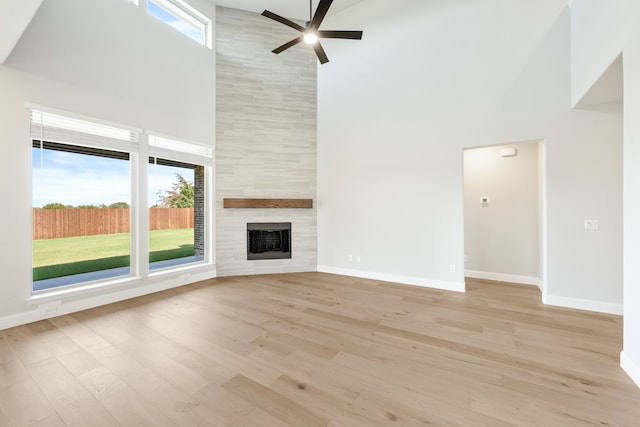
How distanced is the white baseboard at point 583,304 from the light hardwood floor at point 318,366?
16 cm

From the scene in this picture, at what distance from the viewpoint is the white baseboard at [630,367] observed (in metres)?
1.86

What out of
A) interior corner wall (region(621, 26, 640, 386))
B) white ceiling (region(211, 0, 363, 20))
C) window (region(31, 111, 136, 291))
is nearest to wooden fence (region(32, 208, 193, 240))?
window (region(31, 111, 136, 291))

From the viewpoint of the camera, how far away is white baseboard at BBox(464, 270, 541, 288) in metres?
4.34

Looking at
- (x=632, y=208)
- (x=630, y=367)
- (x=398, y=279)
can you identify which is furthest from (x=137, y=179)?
(x=630, y=367)

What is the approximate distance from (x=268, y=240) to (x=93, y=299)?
2.77m

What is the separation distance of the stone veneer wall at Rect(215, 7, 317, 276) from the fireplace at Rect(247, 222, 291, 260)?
99 millimetres

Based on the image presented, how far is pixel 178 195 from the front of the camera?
4.51m

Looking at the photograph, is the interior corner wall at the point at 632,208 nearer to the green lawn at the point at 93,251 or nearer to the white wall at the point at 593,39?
the white wall at the point at 593,39

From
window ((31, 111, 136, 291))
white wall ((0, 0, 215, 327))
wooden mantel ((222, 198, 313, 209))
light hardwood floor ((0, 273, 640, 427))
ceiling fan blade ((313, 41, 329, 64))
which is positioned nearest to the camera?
light hardwood floor ((0, 273, 640, 427))

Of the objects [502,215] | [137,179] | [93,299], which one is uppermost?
[137,179]

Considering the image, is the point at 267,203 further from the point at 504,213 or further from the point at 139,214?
the point at 504,213

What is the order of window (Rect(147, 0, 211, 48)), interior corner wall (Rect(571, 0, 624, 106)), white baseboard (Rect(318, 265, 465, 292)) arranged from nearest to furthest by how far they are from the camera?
interior corner wall (Rect(571, 0, 624, 106)) → white baseboard (Rect(318, 265, 465, 292)) → window (Rect(147, 0, 211, 48))

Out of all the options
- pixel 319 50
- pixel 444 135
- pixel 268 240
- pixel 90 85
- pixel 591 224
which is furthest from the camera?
pixel 268 240

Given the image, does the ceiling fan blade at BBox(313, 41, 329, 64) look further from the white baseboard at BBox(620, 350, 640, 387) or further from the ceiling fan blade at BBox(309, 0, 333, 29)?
the white baseboard at BBox(620, 350, 640, 387)
